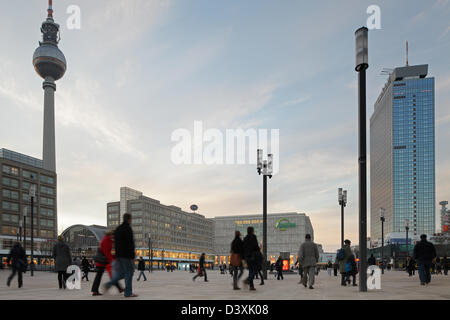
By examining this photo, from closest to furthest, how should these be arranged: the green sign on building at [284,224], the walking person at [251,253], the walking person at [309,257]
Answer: the walking person at [251,253] < the walking person at [309,257] < the green sign on building at [284,224]

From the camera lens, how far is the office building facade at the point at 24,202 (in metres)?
92.7

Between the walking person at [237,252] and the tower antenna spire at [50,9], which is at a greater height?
the tower antenna spire at [50,9]

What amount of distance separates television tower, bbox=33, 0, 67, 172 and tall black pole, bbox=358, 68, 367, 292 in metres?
154

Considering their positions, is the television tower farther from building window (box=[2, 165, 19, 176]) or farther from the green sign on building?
the green sign on building

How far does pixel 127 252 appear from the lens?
31.2 ft

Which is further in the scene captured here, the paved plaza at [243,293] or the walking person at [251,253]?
the walking person at [251,253]

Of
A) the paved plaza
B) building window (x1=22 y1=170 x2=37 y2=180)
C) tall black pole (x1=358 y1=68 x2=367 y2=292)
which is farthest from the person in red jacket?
building window (x1=22 y1=170 x2=37 y2=180)

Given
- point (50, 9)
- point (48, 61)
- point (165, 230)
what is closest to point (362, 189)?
point (165, 230)

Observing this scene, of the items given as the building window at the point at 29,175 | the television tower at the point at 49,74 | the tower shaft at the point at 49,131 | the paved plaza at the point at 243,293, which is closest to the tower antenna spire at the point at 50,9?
the television tower at the point at 49,74

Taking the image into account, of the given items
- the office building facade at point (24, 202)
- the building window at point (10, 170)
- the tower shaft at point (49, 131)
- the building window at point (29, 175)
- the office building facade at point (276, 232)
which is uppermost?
the tower shaft at point (49, 131)

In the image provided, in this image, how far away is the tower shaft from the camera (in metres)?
149

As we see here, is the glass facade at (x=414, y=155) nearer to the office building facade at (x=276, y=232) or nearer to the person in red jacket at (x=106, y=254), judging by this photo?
the office building facade at (x=276, y=232)

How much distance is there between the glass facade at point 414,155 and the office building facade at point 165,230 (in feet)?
301
